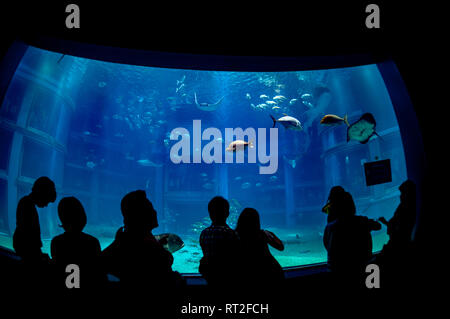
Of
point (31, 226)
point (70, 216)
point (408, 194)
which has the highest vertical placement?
point (408, 194)

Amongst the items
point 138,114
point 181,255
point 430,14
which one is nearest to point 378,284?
point 430,14

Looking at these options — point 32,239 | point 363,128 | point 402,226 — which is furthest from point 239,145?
point 32,239

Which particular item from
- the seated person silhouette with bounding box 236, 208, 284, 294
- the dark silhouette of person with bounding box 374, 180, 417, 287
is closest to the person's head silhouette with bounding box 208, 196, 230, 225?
the seated person silhouette with bounding box 236, 208, 284, 294

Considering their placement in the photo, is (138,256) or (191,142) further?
(191,142)

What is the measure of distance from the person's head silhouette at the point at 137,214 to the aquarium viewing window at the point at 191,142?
5994 mm

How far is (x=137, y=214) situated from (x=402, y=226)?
2.73 meters

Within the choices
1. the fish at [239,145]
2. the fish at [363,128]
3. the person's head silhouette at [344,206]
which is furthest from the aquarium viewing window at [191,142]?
the person's head silhouette at [344,206]

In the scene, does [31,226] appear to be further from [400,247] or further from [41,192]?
[400,247]

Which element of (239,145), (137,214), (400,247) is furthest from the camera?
(239,145)

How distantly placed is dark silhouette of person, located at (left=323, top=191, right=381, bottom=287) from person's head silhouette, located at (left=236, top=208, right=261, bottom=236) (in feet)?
2.94

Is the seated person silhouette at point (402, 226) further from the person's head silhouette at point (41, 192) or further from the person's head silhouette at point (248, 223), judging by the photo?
the person's head silhouette at point (41, 192)

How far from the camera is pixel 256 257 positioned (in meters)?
1.96

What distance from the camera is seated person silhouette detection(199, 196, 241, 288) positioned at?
6.43ft

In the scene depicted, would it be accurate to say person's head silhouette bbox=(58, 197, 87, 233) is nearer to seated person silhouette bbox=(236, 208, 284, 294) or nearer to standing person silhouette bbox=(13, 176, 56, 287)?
standing person silhouette bbox=(13, 176, 56, 287)
